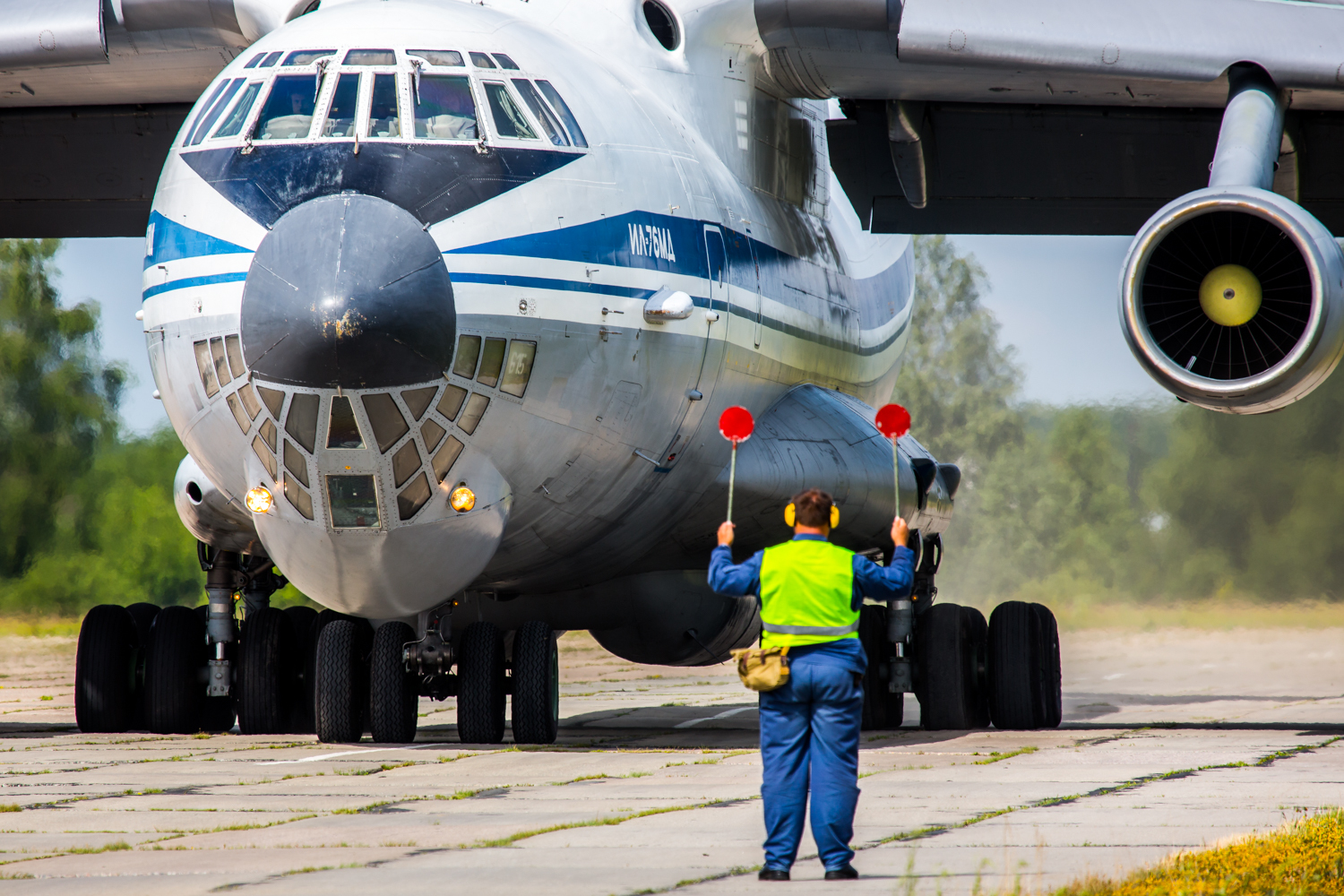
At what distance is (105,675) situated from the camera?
11109 millimetres

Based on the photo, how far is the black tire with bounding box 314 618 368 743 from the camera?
891cm

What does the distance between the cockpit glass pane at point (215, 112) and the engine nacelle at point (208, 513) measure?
98.7 inches

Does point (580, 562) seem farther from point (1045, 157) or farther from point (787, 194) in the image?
point (1045, 157)

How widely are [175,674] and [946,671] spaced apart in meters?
4.92

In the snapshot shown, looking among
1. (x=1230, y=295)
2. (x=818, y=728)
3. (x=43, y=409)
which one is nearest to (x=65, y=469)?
(x=43, y=409)

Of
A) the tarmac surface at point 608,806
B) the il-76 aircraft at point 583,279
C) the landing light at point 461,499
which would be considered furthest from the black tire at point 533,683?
the landing light at point 461,499

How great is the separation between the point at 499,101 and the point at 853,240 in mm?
4857

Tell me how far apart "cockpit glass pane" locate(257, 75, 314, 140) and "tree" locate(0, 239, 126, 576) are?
57.2ft

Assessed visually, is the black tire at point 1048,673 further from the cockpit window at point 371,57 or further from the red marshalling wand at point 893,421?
the cockpit window at point 371,57

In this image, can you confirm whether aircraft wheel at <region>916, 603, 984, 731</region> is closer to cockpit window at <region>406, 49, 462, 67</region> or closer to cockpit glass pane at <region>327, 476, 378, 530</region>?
cockpit glass pane at <region>327, 476, 378, 530</region>

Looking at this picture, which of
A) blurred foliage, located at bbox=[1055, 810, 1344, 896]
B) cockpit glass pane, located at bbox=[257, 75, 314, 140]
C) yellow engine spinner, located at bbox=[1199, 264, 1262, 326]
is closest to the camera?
blurred foliage, located at bbox=[1055, 810, 1344, 896]

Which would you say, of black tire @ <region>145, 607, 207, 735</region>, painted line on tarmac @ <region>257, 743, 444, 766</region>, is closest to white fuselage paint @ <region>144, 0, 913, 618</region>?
painted line on tarmac @ <region>257, 743, 444, 766</region>

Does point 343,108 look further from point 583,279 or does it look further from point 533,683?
point 533,683

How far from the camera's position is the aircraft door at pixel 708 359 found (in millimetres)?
8758
